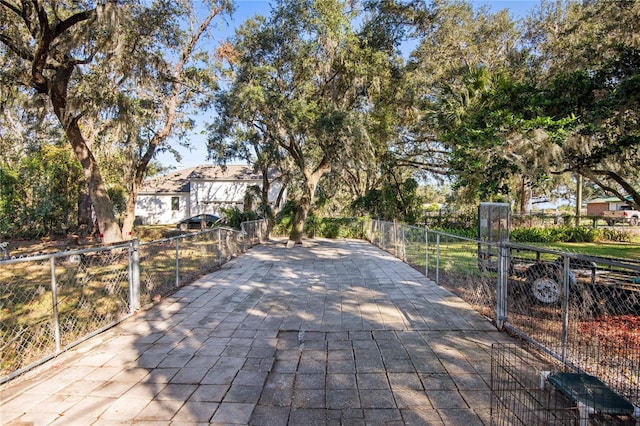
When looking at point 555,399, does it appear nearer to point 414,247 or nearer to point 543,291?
point 543,291

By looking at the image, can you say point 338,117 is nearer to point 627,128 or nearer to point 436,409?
point 627,128

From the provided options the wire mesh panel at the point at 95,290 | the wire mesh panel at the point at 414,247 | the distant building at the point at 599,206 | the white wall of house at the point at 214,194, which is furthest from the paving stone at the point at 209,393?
the distant building at the point at 599,206

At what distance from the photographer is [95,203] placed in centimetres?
1205

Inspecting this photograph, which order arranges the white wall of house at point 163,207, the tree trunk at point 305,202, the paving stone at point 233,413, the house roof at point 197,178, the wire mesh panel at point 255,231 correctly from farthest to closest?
the white wall of house at point 163,207
the house roof at point 197,178
the tree trunk at point 305,202
the wire mesh panel at point 255,231
the paving stone at point 233,413

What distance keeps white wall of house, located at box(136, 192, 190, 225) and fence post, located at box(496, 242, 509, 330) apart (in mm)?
28728

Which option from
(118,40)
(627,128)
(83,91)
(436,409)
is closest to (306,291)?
(436,409)

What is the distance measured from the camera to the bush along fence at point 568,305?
3.02m

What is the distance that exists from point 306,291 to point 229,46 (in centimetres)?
1159

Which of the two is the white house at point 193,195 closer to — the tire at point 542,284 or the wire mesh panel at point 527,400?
the tire at point 542,284

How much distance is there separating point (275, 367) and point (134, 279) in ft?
9.45

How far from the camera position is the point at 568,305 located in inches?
131

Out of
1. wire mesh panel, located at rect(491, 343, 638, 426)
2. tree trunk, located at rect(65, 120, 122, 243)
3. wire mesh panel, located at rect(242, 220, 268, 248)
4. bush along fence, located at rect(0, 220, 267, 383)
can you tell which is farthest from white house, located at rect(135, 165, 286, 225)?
wire mesh panel, located at rect(491, 343, 638, 426)

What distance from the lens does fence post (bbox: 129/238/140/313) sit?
4.79m

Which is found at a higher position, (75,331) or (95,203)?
(95,203)
